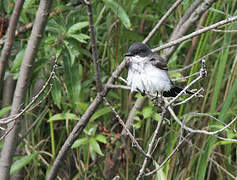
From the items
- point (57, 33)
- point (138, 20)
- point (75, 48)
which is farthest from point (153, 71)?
point (138, 20)

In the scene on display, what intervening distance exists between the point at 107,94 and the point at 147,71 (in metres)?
0.43

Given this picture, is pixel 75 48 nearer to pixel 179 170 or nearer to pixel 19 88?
pixel 19 88

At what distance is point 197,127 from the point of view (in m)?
3.25

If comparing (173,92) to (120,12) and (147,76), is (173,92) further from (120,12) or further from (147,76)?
(120,12)

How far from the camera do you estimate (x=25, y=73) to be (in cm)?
231

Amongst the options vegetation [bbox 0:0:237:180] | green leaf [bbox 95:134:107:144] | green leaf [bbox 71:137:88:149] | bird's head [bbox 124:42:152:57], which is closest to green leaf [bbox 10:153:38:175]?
vegetation [bbox 0:0:237:180]

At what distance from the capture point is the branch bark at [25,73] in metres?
2.21

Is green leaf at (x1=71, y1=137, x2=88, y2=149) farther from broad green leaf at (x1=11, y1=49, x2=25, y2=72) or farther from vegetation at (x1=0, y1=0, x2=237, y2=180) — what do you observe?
broad green leaf at (x1=11, y1=49, x2=25, y2=72)

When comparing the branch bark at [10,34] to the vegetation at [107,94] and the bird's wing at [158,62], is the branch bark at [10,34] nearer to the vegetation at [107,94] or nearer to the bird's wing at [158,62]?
the vegetation at [107,94]

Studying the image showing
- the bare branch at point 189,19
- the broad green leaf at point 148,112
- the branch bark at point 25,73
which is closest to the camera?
the branch bark at point 25,73

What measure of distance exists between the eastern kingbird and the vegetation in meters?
0.13

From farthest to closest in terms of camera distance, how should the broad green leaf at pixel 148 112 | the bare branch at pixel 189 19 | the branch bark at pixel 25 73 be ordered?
the broad green leaf at pixel 148 112, the bare branch at pixel 189 19, the branch bark at pixel 25 73

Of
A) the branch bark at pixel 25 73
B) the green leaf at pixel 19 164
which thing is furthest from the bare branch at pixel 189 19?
the green leaf at pixel 19 164

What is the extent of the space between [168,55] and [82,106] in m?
0.73
